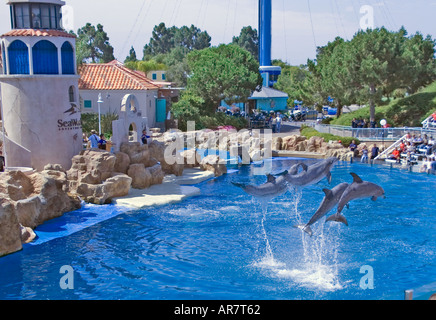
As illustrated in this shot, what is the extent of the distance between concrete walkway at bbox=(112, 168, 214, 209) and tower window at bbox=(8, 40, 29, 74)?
586 cm

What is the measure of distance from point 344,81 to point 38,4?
20.1 m

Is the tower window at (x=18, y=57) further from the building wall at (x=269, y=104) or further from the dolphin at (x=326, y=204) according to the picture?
the building wall at (x=269, y=104)

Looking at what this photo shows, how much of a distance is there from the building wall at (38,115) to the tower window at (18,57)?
1.17 ft

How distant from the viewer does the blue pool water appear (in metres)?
10.6

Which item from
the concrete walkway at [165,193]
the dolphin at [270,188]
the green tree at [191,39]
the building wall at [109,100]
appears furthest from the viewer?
the green tree at [191,39]

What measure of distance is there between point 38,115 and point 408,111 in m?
24.1

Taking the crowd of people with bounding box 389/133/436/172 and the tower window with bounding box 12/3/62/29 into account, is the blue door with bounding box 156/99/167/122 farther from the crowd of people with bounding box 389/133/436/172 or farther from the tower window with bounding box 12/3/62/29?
the crowd of people with bounding box 389/133/436/172

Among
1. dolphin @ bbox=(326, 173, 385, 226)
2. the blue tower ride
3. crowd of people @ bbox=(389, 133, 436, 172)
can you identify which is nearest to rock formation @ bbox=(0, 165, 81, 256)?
dolphin @ bbox=(326, 173, 385, 226)

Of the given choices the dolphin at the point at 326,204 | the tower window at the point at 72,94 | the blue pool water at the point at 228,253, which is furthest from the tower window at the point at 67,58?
the dolphin at the point at 326,204

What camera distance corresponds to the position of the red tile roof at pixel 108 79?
98.6ft

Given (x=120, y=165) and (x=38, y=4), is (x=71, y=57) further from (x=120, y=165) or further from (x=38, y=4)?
(x=120, y=165)

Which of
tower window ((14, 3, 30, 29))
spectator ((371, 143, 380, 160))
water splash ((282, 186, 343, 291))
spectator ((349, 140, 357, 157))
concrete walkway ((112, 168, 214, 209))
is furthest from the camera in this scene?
spectator ((349, 140, 357, 157))

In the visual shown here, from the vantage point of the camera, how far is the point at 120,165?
61.9 ft
